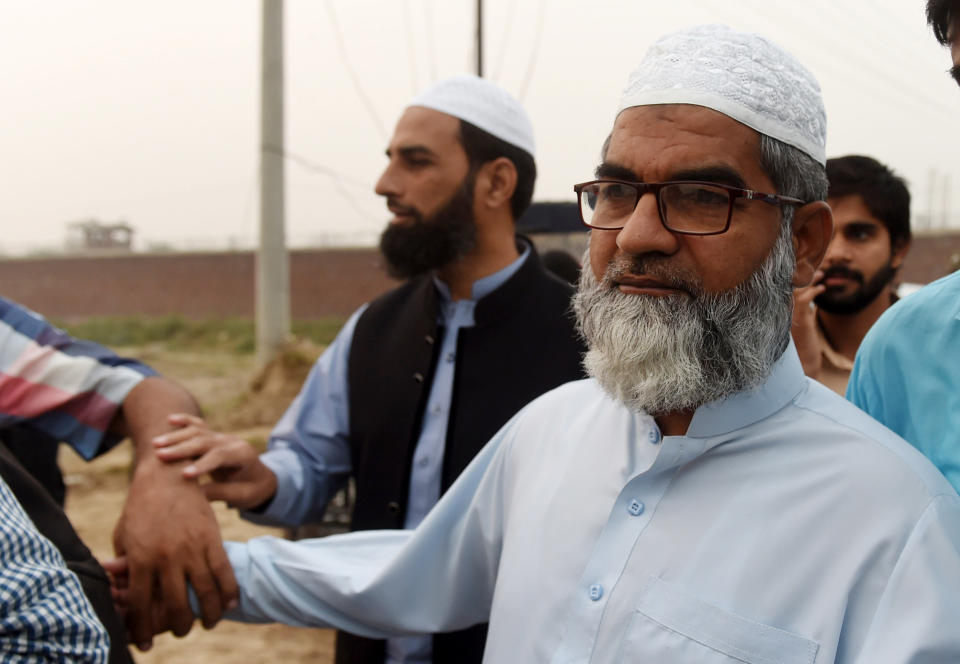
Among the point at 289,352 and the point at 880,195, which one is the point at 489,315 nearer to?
the point at 880,195

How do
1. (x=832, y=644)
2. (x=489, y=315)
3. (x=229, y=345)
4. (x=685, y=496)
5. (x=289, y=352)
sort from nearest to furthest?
(x=832, y=644) < (x=685, y=496) < (x=489, y=315) < (x=289, y=352) < (x=229, y=345)

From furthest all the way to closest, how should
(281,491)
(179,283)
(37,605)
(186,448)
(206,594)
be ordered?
(179,283), (281,491), (186,448), (206,594), (37,605)

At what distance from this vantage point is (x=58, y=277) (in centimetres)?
3525

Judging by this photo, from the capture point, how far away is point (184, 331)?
30156 mm

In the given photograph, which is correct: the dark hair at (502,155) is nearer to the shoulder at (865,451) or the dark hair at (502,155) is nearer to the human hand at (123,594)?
the human hand at (123,594)

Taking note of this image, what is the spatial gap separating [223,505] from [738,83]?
755cm

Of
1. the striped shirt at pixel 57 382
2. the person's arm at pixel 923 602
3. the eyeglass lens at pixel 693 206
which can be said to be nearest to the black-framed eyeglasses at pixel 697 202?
the eyeglass lens at pixel 693 206

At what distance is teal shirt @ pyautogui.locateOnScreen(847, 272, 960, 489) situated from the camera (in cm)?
146

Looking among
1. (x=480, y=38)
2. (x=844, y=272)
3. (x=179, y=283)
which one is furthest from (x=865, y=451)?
(x=179, y=283)

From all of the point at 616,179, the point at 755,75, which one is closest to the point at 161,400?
the point at 616,179

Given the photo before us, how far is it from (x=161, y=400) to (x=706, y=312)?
1.39m

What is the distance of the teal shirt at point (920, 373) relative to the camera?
1.46 metres

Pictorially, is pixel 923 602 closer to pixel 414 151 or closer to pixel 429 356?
pixel 429 356

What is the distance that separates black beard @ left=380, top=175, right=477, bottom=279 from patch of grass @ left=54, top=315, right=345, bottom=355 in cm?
2438
